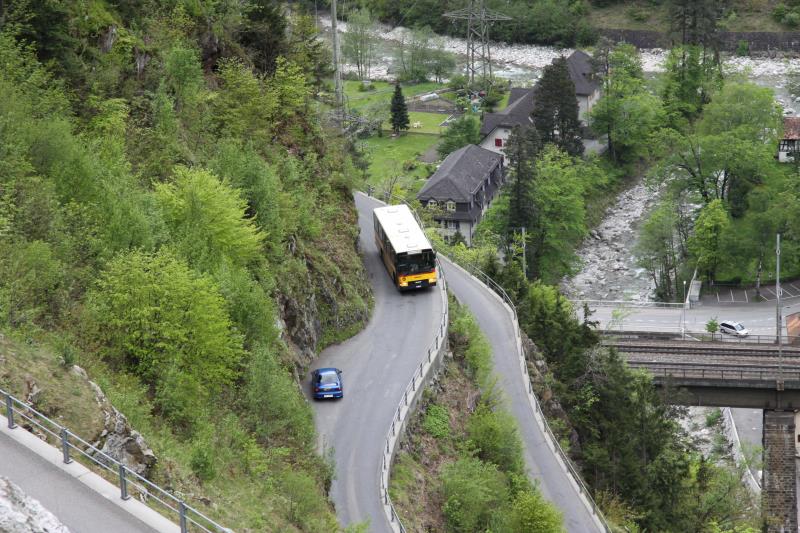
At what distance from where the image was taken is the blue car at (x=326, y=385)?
3744 cm

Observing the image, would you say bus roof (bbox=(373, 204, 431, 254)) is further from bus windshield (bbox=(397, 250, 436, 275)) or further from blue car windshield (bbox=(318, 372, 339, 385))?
blue car windshield (bbox=(318, 372, 339, 385))

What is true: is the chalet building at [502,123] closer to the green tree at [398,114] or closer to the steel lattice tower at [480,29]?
the green tree at [398,114]

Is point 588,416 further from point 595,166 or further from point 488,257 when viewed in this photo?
point 595,166

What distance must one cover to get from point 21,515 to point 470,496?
69.0ft

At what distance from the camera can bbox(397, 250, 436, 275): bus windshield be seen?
46188mm

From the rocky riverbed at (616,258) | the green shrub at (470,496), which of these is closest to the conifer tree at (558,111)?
the rocky riverbed at (616,258)

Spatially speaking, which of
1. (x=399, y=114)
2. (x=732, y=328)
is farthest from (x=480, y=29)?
(x=732, y=328)

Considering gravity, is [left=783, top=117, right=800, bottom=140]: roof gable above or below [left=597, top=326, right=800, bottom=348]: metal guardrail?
above

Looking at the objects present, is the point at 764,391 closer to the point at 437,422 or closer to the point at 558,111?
the point at 437,422

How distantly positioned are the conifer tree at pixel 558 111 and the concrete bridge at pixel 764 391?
36.3 metres

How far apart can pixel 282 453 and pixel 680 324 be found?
44.6m

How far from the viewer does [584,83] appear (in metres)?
109

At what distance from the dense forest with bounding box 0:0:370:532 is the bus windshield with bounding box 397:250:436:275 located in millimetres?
2121

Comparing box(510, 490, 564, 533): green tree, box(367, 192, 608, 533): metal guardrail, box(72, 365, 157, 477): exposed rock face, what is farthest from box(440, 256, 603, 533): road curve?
box(72, 365, 157, 477): exposed rock face
